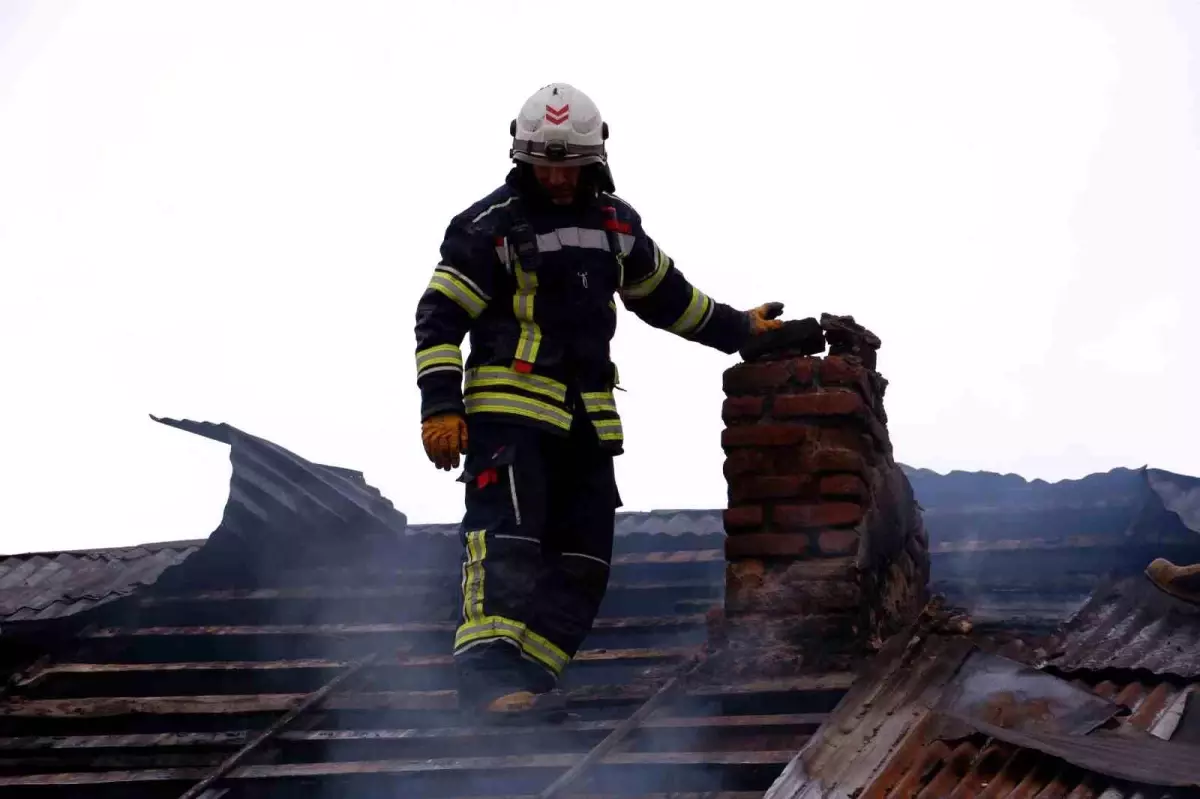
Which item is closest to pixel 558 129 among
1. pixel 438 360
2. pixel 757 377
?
pixel 438 360

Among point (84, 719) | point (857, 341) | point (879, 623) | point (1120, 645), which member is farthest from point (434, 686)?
point (1120, 645)

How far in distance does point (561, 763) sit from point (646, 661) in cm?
113

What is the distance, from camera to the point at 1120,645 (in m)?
4.18

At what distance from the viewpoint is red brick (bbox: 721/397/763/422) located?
444cm

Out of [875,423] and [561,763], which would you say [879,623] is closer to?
[875,423]

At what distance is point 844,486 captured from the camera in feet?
14.0

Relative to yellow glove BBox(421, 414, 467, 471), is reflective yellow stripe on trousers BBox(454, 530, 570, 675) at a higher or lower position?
lower

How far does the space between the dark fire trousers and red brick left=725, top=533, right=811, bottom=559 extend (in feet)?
1.46

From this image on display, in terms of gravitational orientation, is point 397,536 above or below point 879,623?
above

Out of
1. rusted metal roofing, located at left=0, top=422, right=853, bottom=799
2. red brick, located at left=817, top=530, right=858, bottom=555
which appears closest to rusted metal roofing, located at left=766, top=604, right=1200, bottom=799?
rusted metal roofing, located at left=0, top=422, right=853, bottom=799

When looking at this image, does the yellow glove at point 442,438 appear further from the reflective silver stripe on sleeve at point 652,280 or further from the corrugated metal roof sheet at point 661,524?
the corrugated metal roof sheet at point 661,524

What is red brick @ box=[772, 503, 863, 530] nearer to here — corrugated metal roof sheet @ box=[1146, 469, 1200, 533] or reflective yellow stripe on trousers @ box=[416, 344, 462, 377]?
reflective yellow stripe on trousers @ box=[416, 344, 462, 377]

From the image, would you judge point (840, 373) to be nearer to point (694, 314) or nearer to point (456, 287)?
point (694, 314)

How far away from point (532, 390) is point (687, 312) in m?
0.72
